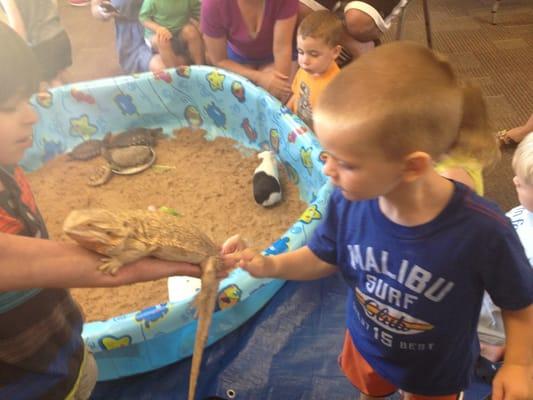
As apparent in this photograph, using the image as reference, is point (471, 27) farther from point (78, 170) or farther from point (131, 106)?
point (78, 170)

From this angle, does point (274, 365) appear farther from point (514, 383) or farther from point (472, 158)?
point (472, 158)

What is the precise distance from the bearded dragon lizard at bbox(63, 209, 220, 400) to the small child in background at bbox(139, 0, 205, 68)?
2268 millimetres

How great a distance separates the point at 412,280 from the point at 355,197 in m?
0.24

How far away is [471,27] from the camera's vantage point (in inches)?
154

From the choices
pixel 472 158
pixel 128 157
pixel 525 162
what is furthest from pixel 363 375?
pixel 128 157

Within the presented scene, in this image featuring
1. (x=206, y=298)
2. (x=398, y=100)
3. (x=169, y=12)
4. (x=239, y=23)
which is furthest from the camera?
(x=169, y=12)

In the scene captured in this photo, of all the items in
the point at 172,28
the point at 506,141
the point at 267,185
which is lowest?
the point at 267,185

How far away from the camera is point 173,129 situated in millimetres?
3047

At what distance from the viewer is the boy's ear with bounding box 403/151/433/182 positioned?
845 mm

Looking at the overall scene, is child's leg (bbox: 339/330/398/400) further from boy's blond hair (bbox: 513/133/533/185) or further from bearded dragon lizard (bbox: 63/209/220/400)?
boy's blond hair (bbox: 513/133/533/185)

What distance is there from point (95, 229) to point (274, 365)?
110cm

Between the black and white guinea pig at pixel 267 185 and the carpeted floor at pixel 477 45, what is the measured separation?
3.86 feet

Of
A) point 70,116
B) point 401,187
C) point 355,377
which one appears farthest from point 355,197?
point 70,116

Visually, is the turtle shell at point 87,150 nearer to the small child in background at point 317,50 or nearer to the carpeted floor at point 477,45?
the carpeted floor at point 477,45
